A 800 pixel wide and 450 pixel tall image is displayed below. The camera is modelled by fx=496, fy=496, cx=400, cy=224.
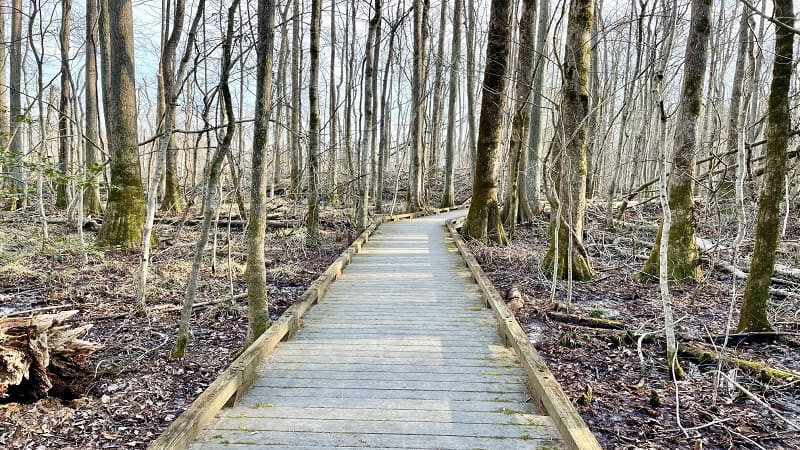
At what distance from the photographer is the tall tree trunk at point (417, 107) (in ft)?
51.2

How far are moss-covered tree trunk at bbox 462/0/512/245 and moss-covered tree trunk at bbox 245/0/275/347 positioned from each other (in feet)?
22.3

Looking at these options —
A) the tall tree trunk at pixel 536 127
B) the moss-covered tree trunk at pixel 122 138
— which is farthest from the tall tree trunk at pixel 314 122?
the tall tree trunk at pixel 536 127

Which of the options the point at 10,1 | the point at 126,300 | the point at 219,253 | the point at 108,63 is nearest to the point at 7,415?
the point at 126,300

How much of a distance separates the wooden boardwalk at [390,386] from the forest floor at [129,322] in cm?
94

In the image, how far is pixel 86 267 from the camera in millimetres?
8289

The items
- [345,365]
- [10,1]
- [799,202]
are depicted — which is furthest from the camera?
[10,1]

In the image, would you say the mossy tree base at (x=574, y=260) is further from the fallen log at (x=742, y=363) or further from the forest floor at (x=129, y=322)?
the forest floor at (x=129, y=322)

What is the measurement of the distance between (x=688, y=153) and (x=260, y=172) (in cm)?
605

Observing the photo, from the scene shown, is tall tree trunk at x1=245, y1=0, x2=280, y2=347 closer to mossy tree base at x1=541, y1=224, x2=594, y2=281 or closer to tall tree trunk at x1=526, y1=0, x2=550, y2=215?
mossy tree base at x1=541, y1=224, x2=594, y2=281

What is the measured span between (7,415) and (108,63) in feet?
28.3

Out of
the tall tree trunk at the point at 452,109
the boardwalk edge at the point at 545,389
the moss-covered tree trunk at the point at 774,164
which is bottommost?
the boardwalk edge at the point at 545,389

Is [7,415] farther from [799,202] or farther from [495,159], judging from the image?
[799,202]

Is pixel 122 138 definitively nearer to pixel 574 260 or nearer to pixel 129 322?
pixel 129 322

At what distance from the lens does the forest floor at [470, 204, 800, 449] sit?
3.50 m
